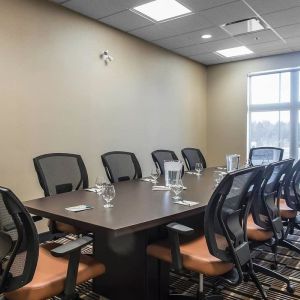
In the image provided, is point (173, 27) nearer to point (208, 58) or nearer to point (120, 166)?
point (208, 58)

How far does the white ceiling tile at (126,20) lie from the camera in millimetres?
4258

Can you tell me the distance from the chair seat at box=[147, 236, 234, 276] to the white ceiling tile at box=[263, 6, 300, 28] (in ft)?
11.2

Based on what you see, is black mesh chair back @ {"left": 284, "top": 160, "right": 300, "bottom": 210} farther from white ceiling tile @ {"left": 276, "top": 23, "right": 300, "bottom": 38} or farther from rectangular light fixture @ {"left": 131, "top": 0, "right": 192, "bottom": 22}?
white ceiling tile @ {"left": 276, "top": 23, "right": 300, "bottom": 38}

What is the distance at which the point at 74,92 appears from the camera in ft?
13.9

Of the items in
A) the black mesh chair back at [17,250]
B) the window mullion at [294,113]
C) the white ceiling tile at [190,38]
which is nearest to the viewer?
the black mesh chair back at [17,250]

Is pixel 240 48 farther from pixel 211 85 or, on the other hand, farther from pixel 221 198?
pixel 221 198

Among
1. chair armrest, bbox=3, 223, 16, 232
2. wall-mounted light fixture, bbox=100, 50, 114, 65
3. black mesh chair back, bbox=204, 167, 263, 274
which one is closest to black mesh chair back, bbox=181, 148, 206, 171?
wall-mounted light fixture, bbox=100, 50, 114, 65

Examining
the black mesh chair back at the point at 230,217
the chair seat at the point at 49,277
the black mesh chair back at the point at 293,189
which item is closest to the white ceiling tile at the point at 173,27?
the black mesh chair back at the point at 293,189

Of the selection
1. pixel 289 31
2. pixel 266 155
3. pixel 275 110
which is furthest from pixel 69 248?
pixel 275 110

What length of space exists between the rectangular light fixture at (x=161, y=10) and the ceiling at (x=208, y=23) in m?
0.10

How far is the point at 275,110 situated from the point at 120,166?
13.4 ft

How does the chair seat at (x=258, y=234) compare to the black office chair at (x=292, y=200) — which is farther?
the black office chair at (x=292, y=200)

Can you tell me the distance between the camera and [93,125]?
450 cm

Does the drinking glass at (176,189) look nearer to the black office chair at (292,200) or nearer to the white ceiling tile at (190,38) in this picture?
the black office chair at (292,200)
